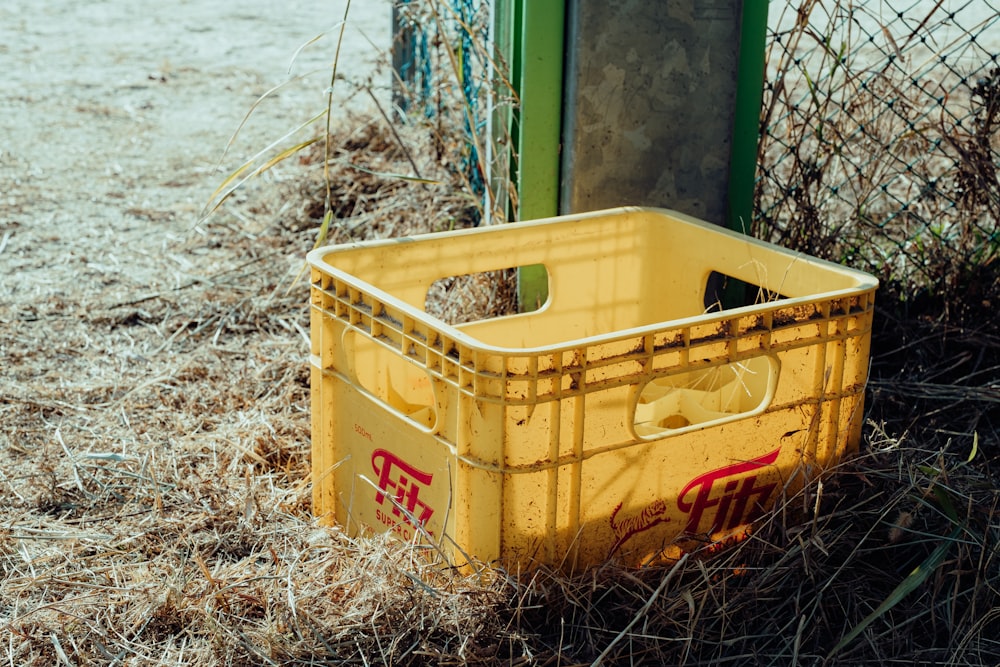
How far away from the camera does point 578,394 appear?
77.5 inches

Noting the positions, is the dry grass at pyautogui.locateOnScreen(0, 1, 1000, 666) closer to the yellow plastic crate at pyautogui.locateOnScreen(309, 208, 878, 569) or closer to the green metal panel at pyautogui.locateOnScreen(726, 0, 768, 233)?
the yellow plastic crate at pyautogui.locateOnScreen(309, 208, 878, 569)

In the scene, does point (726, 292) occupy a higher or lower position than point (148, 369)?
higher

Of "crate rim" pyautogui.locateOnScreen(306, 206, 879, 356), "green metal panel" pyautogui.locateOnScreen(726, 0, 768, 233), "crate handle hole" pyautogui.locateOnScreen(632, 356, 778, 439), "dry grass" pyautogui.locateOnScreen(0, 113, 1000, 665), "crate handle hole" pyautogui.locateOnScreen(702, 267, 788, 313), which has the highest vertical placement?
"green metal panel" pyautogui.locateOnScreen(726, 0, 768, 233)

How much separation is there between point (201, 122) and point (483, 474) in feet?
14.6

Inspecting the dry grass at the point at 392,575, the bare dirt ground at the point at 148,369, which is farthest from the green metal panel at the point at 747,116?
the bare dirt ground at the point at 148,369

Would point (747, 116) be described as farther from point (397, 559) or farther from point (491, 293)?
point (397, 559)

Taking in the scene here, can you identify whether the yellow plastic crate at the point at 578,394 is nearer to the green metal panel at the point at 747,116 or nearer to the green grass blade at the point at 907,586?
the green grass blade at the point at 907,586

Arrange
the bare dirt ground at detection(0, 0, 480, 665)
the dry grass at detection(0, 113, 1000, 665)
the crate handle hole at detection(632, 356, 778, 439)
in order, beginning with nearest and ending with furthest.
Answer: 1. the dry grass at detection(0, 113, 1000, 665)
2. the bare dirt ground at detection(0, 0, 480, 665)
3. the crate handle hole at detection(632, 356, 778, 439)

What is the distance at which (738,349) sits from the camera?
2.13 meters

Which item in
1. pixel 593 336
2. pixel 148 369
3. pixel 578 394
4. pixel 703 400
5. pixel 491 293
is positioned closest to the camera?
pixel 578 394

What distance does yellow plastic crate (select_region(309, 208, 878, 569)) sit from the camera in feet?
6.55

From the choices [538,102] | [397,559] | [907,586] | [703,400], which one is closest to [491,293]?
Answer: [538,102]

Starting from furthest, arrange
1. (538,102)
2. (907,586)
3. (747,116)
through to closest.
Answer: (747,116) < (538,102) < (907,586)

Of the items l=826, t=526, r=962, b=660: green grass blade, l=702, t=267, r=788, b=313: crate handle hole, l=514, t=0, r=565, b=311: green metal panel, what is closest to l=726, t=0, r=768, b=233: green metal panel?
l=702, t=267, r=788, b=313: crate handle hole
